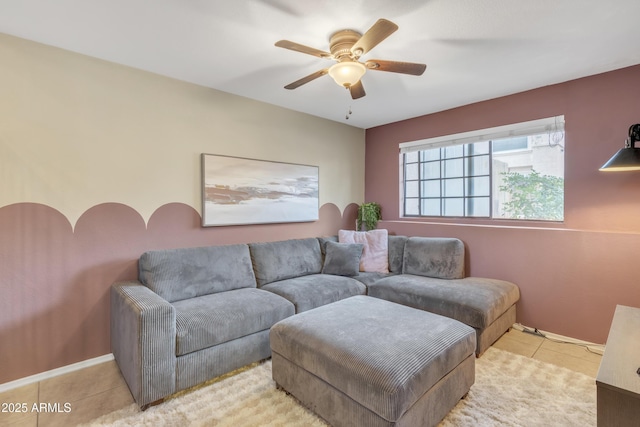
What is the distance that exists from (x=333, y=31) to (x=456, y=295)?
7.57ft

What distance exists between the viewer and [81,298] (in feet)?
7.69

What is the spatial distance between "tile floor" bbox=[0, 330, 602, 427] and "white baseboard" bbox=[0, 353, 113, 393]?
4 centimetres

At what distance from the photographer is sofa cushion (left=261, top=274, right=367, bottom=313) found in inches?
106

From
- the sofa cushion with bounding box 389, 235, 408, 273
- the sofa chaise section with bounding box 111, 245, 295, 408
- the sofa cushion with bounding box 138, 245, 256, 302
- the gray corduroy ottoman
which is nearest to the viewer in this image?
the gray corduroy ottoman

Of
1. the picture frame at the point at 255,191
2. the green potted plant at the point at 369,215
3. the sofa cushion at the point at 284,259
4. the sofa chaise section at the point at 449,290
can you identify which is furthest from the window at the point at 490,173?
the sofa cushion at the point at 284,259

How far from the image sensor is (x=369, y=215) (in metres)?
4.25

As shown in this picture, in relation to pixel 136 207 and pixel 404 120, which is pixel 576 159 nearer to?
pixel 404 120

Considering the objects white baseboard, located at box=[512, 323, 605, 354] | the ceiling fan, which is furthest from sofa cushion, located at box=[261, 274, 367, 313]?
the ceiling fan

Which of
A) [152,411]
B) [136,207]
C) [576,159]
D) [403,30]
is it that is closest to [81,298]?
[136,207]

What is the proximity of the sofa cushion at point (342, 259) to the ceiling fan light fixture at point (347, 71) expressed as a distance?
6.48 ft

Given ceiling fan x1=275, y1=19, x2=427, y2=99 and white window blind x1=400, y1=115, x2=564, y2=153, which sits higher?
ceiling fan x1=275, y1=19, x2=427, y2=99

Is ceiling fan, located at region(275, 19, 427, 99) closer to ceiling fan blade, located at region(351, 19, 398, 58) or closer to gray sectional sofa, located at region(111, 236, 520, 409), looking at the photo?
ceiling fan blade, located at region(351, 19, 398, 58)

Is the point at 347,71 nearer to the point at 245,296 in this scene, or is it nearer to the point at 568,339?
the point at 245,296

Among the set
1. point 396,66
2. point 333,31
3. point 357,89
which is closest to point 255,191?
point 357,89
